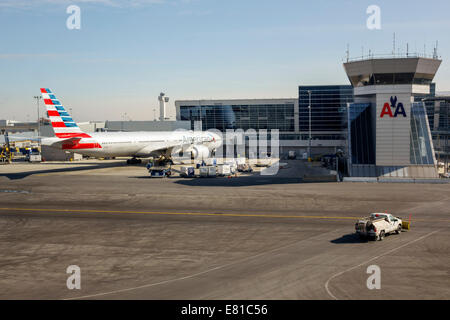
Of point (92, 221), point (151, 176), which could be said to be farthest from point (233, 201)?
point (151, 176)

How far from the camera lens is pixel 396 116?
60.5 meters

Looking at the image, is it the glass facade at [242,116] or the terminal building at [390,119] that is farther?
the glass facade at [242,116]

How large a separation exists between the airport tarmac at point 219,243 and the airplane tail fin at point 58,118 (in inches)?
466

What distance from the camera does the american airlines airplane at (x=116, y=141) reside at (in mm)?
62844

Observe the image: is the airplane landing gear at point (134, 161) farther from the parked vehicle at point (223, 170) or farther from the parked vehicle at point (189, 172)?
the parked vehicle at point (223, 170)

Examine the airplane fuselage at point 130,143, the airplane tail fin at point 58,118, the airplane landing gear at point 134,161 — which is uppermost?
the airplane tail fin at point 58,118

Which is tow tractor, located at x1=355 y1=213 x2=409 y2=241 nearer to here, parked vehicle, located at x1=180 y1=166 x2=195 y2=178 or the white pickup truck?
the white pickup truck

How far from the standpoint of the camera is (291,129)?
127938 mm

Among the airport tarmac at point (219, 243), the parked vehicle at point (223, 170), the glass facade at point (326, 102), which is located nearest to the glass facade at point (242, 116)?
the glass facade at point (326, 102)

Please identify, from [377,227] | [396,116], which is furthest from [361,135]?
[377,227]

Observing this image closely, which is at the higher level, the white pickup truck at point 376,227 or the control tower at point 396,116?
the control tower at point 396,116

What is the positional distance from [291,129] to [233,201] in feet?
282

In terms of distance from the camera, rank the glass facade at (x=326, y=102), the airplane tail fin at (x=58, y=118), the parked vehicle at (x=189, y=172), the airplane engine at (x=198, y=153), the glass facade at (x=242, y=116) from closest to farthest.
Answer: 1. the airplane tail fin at (x=58, y=118)
2. the parked vehicle at (x=189, y=172)
3. the airplane engine at (x=198, y=153)
4. the glass facade at (x=326, y=102)
5. the glass facade at (x=242, y=116)

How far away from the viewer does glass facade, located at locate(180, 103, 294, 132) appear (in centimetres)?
12862
